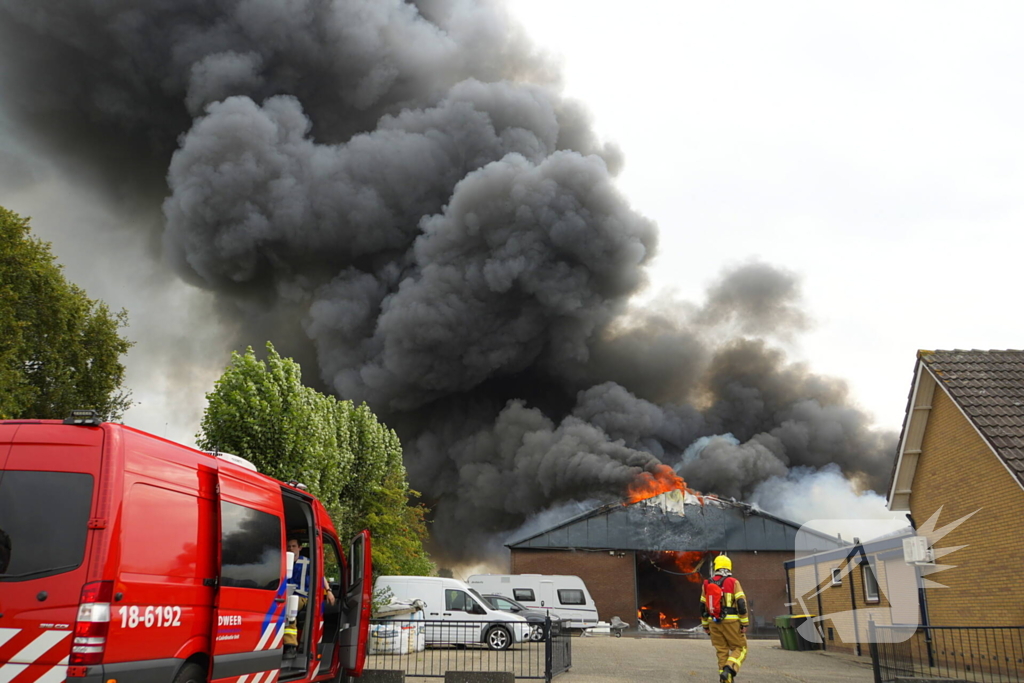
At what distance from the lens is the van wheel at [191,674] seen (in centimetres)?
508

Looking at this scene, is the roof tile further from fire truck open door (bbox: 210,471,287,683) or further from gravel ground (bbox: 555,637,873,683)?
fire truck open door (bbox: 210,471,287,683)

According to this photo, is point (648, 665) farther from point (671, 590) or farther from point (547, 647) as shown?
point (671, 590)

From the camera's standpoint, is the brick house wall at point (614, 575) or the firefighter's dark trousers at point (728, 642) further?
the brick house wall at point (614, 575)

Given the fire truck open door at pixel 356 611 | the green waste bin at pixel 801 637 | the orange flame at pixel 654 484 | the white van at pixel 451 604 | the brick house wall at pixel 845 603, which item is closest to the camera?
the fire truck open door at pixel 356 611

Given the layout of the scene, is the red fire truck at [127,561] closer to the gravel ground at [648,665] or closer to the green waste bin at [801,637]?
the gravel ground at [648,665]

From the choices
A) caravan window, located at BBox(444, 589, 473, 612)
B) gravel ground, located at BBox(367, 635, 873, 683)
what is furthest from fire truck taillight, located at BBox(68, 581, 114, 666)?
caravan window, located at BBox(444, 589, 473, 612)

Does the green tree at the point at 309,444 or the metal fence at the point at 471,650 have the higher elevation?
the green tree at the point at 309,444

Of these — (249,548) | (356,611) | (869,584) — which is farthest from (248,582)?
(869,584)

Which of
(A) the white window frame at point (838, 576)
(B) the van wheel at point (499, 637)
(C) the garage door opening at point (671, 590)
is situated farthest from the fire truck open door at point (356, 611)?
(C) the garage door opening at point (671, 590)

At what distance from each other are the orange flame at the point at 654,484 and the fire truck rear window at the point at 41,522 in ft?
101

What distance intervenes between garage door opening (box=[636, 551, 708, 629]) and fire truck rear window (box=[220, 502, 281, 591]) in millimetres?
28219

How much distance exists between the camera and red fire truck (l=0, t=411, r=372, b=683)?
423 cm

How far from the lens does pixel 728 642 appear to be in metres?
7.94

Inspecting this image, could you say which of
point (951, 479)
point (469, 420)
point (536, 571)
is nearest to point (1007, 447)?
point (951, 479)
